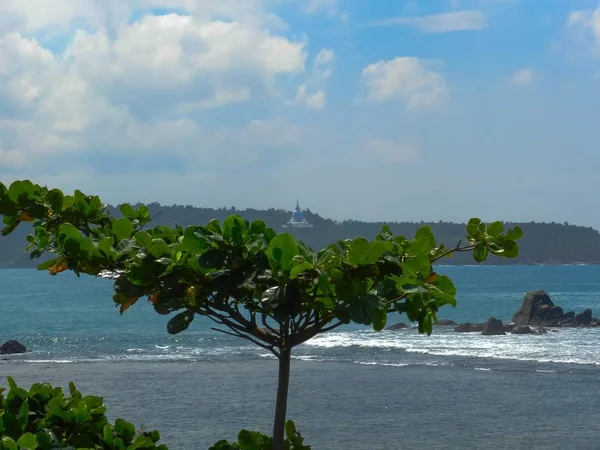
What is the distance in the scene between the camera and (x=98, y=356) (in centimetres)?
5034

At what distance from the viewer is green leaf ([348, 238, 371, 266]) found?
A: 4.46 meters

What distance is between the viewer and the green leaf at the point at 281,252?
4.56 meters

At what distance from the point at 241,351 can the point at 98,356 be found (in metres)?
7.69

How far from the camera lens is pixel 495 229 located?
220 inches

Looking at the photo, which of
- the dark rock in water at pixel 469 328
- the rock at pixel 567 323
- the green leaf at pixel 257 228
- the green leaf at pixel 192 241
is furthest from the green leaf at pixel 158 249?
the rock at pixel 567 323

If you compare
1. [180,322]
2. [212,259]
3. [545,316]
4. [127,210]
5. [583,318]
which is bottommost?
[583,318]

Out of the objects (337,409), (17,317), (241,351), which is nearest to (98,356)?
(241,351)

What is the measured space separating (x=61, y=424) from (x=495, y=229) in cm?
281

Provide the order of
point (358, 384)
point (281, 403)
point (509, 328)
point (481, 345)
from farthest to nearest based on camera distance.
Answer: point (509, 328) < point (481, 345) < point (358, 384) < point (281, 403)

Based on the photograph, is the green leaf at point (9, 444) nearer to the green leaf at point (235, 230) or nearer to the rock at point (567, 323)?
the green leaf at point (235, 230)

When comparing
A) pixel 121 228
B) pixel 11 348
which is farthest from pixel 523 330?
pixel 121 228

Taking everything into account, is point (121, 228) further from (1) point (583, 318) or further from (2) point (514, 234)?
(1) point (583, 318)

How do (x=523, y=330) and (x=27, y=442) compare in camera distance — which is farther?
(x=523, y=330)

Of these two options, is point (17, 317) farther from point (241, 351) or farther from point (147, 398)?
point (147, 398)
